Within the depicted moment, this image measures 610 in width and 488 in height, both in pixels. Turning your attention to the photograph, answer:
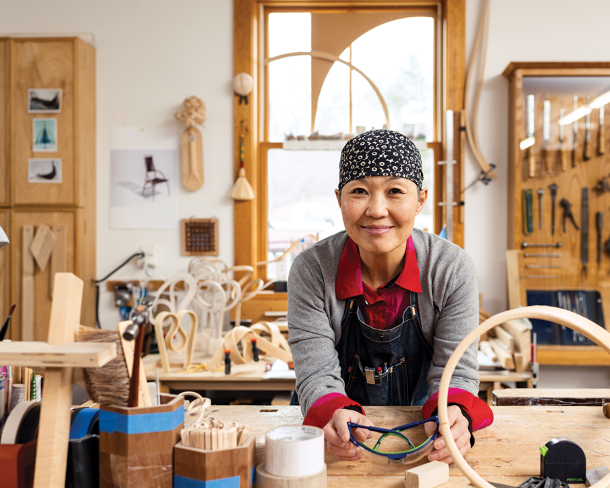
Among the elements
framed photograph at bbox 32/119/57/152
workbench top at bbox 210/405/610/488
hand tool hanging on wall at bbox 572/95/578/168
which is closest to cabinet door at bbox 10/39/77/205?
framed photograph at bbox 32/119/57/152

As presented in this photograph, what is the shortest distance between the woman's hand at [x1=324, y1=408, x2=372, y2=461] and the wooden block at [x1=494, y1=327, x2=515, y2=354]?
5.88 ft

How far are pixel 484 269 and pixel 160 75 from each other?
2764 mm

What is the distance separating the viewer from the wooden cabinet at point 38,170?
3.42 metres

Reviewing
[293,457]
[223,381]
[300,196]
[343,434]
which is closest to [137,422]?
[293,457]

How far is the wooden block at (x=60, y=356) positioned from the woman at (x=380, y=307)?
54cm

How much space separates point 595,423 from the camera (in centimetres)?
120

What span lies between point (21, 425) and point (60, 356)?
19 cm

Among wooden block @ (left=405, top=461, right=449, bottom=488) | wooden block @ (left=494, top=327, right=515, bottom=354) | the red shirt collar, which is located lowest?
wooden block @ (left=494, top=327, right=515, bottom=354)

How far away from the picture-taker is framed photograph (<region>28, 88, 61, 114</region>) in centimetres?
343

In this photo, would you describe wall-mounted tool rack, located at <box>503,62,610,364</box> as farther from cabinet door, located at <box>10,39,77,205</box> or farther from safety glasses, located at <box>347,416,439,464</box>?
cabinet door, located at <box>10,39,77,205</box>

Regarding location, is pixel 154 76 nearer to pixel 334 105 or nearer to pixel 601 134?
→ pixel 334 105

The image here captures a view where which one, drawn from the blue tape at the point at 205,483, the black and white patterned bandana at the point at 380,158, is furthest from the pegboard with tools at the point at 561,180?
the blue tape at the point at 205,483

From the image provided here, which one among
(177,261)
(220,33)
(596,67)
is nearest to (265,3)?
(220,33)

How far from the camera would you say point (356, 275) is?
143 cm
